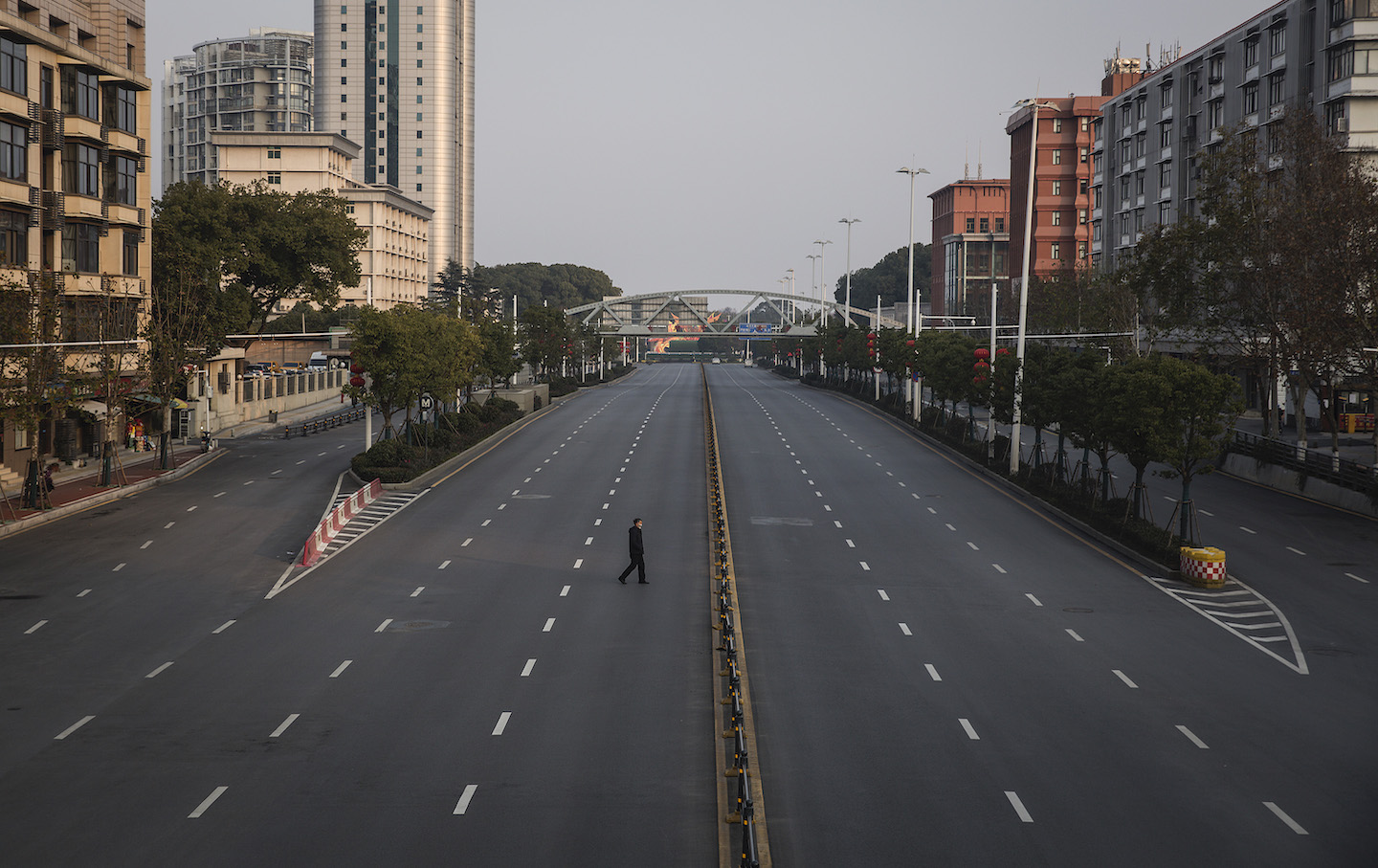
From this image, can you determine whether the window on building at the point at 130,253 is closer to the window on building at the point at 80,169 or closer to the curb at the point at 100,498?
the window on building at the point at 80,169

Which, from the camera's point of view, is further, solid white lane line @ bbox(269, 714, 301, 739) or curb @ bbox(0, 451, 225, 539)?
curb @ bbox(0, 451, 225, 539)

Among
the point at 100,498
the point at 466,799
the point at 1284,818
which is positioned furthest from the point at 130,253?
the point at 1284,818

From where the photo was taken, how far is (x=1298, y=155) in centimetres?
5366

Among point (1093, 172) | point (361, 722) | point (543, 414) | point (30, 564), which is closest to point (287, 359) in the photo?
point (543, 414)

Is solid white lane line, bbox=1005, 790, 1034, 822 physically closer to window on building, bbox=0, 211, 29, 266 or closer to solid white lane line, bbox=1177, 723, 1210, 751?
solid white lane line, bbox=1177, 723, 1210, 751

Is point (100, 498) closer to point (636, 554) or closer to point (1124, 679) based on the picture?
point (636, 554)

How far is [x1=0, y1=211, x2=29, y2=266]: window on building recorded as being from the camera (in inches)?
2000

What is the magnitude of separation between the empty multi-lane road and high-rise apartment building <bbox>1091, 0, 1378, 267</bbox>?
37.3 m

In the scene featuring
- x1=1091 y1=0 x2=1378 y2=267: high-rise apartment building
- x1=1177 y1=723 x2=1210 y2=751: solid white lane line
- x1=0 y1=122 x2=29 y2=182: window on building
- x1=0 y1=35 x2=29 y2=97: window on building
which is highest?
x1=1091 y1=0 x2=1378 y2=267: high-rise apartment building

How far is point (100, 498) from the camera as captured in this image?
4678 cm

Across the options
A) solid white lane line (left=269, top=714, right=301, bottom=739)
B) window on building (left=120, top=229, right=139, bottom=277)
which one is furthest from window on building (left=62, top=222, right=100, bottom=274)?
solid white lane line (left=269, top=714, right=301, bottom=739)

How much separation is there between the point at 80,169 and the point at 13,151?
5.14 m

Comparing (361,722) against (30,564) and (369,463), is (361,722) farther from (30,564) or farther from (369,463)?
(369,463)

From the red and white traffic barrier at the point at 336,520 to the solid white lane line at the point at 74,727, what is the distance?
46.7 feet
